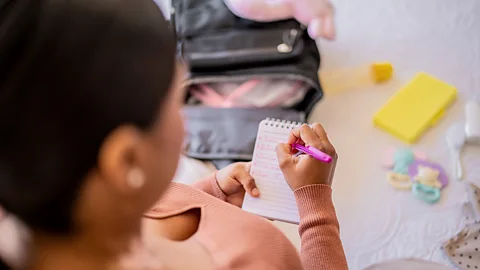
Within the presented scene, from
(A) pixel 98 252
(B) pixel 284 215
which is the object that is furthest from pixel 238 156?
(A) pixel 98 252

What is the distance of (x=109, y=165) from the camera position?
325 millimetres

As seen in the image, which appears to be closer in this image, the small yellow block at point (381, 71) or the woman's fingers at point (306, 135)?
the woman's fingers at point (306, 135)

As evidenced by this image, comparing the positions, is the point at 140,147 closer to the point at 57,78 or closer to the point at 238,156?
the point at 57,78

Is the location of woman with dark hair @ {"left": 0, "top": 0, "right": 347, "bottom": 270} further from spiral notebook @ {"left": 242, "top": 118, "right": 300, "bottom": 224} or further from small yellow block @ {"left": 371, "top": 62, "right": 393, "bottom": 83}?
small yellow block @ {"left": 371, "top": 62, "right": 393, "bottom": 83}

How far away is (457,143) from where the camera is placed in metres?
0.98

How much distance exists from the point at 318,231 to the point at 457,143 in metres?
0.46

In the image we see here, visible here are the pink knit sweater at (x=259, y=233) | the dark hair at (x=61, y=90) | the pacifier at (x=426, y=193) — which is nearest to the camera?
the dark hair at (x=61, y=90)

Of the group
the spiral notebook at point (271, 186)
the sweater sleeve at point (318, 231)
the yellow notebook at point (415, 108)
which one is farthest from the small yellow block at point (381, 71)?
the sweater sleeve at point (318, 231)

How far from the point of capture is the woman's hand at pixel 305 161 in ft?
2.14

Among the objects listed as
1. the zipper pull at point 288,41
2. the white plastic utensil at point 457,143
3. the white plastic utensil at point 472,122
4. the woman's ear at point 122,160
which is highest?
the woman's ear at point 122,160

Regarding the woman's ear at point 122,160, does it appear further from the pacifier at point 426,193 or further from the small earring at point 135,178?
the pacifier at point 426,193

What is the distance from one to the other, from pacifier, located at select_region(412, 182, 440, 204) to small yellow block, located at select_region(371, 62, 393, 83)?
0.24 metres

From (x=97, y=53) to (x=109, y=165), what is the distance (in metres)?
0.06

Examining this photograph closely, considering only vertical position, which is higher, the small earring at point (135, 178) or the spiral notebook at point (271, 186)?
the small earring at point (135, 178)
